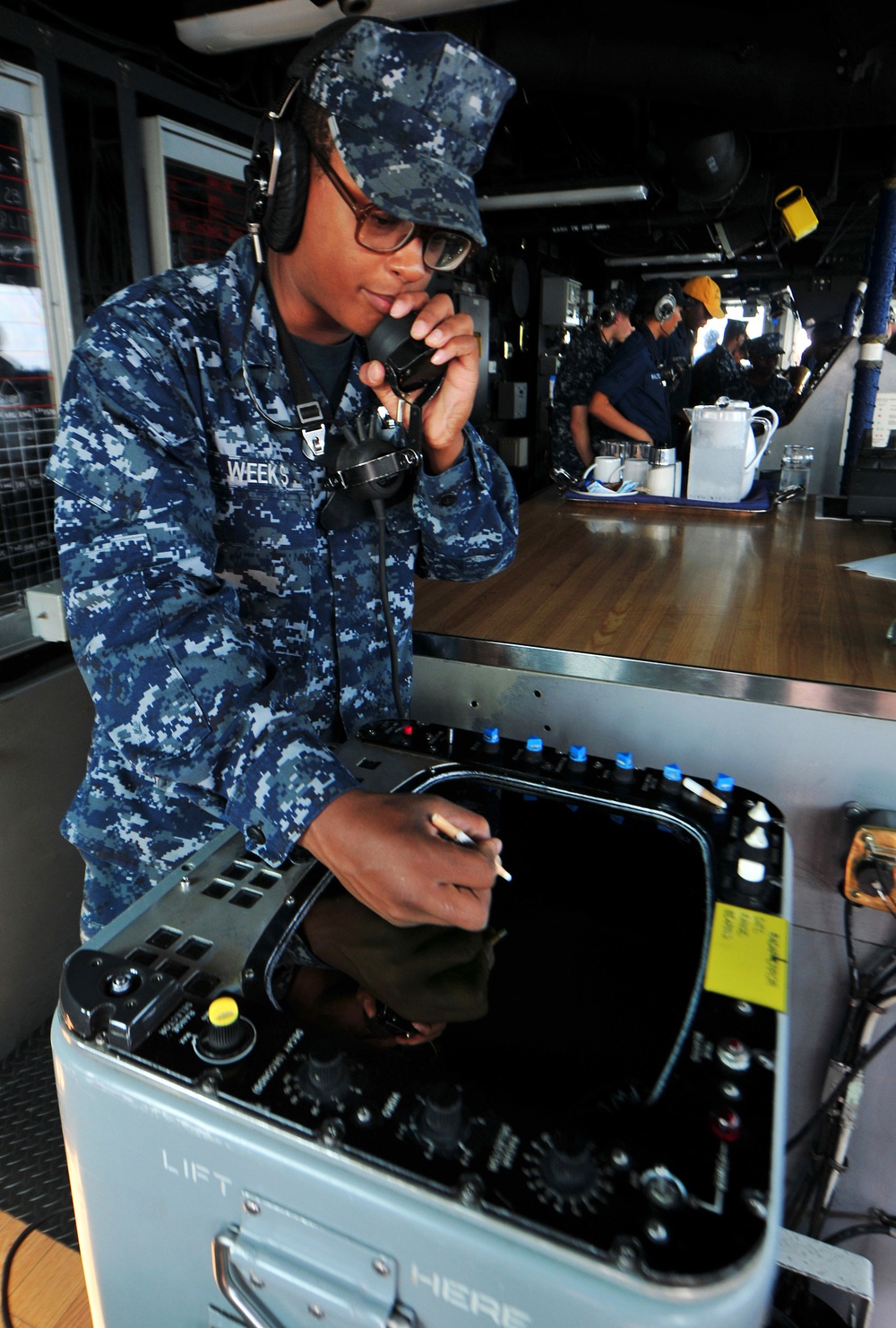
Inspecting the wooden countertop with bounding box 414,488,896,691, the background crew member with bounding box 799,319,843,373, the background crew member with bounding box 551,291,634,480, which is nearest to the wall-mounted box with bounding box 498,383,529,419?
the background crew member with bounding box 551,291,634,480

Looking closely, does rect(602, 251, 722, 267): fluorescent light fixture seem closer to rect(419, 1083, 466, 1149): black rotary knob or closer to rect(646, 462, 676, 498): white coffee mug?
rect(646, 462, 676, 498): white coffee mug

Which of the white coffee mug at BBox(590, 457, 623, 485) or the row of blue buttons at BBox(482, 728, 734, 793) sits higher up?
the white coffee mug at BBox(590, 457, 623, 485)

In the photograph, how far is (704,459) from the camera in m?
2.54

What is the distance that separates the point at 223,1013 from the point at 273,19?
2033mm

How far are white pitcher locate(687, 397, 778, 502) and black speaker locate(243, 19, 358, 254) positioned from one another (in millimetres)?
1795

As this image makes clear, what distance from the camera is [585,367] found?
14.3ft

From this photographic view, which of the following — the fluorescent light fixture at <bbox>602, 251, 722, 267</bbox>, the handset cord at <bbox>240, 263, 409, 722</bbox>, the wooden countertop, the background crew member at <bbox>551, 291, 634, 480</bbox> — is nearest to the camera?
the handset cord at <bbox>240, 263, 409, 722</bbox>

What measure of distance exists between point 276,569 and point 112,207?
127 centimetres

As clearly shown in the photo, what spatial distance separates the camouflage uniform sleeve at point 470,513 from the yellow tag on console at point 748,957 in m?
0.61

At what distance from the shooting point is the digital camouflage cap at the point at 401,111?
830 millimetres

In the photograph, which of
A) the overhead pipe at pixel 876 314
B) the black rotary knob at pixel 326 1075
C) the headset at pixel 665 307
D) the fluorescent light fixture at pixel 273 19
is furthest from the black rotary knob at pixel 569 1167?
the headset at pixel 665 307

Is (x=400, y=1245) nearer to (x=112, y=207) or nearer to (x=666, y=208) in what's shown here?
(x=112, y=207)

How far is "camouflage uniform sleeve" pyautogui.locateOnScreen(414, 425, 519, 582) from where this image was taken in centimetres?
105

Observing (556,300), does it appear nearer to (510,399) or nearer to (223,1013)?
(510,399)
